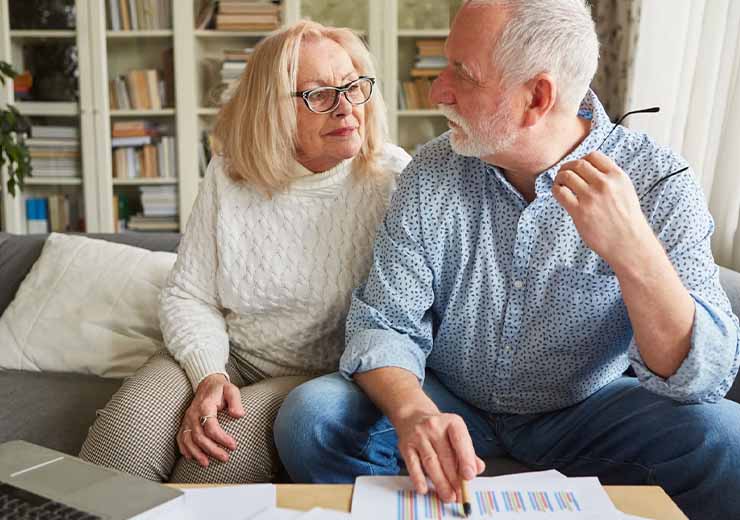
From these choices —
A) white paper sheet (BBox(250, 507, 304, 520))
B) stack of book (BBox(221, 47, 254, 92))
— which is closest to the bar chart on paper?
white paper sheet (BBox(250, 507, 304, 520))

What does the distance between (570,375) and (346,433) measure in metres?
0.40

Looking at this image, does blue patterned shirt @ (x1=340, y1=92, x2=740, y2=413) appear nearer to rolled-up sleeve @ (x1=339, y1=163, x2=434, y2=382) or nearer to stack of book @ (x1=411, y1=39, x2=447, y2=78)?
rolled-up sleeve @ (x1=339, y1=163, x2=434, y2=382)

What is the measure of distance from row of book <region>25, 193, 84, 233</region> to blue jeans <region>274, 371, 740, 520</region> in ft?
9.82

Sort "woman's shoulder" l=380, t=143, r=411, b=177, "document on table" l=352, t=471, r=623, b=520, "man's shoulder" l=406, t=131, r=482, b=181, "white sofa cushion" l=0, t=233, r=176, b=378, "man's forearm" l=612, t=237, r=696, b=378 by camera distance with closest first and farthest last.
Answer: "document on table" l=352, t=471, r=623, b=520 < "man's forearm" l=612, t=237, r=696, b=378 < "man's shoulder" l=406, t=131, r=482, b=181 < "woman's shoulder" l=380, t=143, r=411, b=177 < "white sofa cushion" l=0, t=233, r=176, b=378

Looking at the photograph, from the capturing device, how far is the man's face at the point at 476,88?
1.26 meters

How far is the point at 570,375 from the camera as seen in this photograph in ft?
4.42

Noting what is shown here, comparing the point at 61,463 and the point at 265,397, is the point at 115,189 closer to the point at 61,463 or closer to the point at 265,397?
the point at 265,397

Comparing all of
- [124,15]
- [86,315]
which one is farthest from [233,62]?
[86,315]

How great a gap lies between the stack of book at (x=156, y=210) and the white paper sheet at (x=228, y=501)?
3.07m

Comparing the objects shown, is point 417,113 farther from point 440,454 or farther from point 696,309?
point 440,454

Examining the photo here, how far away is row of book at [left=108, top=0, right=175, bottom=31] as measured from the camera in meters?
3.80

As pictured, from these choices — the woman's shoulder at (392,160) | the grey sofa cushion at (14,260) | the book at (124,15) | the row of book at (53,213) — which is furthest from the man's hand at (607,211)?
the row of book at (53,213)

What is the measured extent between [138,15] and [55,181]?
2.97ft

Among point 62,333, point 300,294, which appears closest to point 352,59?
point 300,294
